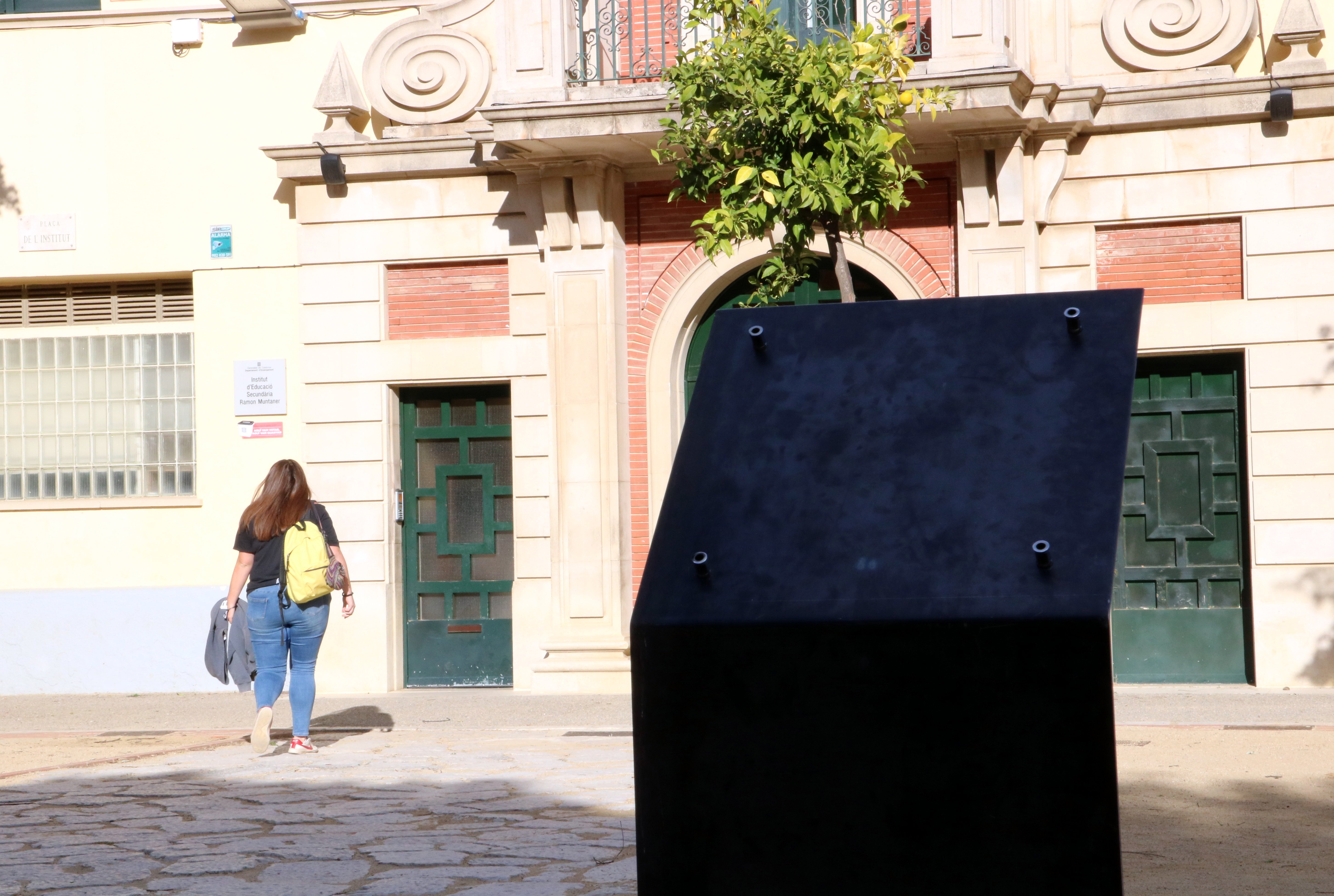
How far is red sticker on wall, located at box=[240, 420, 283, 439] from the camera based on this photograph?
13312 millimetres

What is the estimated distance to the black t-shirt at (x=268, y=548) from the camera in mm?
8836

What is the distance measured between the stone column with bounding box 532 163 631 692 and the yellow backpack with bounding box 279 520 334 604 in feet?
12.5

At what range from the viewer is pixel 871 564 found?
277 cm

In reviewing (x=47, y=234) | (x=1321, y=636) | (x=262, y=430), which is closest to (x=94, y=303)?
(x=47, y=234)

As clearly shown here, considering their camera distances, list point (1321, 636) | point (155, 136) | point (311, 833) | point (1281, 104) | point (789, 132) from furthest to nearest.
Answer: point (155, 136) → point (1321, 636) → point (1281, 104) → point (789, 132) → point (311, 833)

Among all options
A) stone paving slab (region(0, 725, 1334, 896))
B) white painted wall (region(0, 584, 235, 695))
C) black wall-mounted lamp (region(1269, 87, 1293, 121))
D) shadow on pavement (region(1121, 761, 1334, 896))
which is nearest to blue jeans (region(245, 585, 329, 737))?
stone paving slab (region(0, 725, 1334, 896))

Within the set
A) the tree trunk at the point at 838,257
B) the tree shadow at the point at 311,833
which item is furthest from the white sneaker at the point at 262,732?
the tree trunk at the point at 838,257

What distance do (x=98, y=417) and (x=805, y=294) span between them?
6459 mm

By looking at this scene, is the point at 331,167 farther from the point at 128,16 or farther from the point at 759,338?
the point at 759,338

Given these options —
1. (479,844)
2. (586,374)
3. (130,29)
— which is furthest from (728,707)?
(130,29)

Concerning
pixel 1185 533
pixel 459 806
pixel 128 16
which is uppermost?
pixel 128 16

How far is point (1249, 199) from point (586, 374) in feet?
17.3

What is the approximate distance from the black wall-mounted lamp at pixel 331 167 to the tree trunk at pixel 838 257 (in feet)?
19.1

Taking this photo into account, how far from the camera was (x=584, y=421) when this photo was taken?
41.1ft
